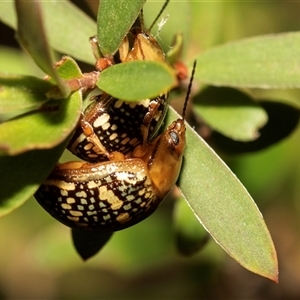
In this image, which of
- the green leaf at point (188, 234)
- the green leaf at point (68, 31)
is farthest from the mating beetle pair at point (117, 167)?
the green leaf at point (188, 234)

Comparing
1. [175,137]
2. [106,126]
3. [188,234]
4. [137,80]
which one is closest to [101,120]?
[106,126]

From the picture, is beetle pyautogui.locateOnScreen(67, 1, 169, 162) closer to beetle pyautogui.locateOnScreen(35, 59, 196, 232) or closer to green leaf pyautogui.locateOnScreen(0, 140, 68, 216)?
beetle pyautogui.locateOnScreen(35, 59, 196, 232)

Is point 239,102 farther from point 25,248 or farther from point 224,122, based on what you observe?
point 25,248

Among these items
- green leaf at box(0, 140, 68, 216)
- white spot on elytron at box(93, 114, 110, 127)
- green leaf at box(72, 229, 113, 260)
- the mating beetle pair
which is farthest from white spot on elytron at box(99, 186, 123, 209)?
green leaf at box(0, 140, 68, 216)

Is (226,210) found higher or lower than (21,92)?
lower

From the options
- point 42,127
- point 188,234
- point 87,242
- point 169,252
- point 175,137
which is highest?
point 42,127

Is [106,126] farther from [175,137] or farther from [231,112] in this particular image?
[231,112]
